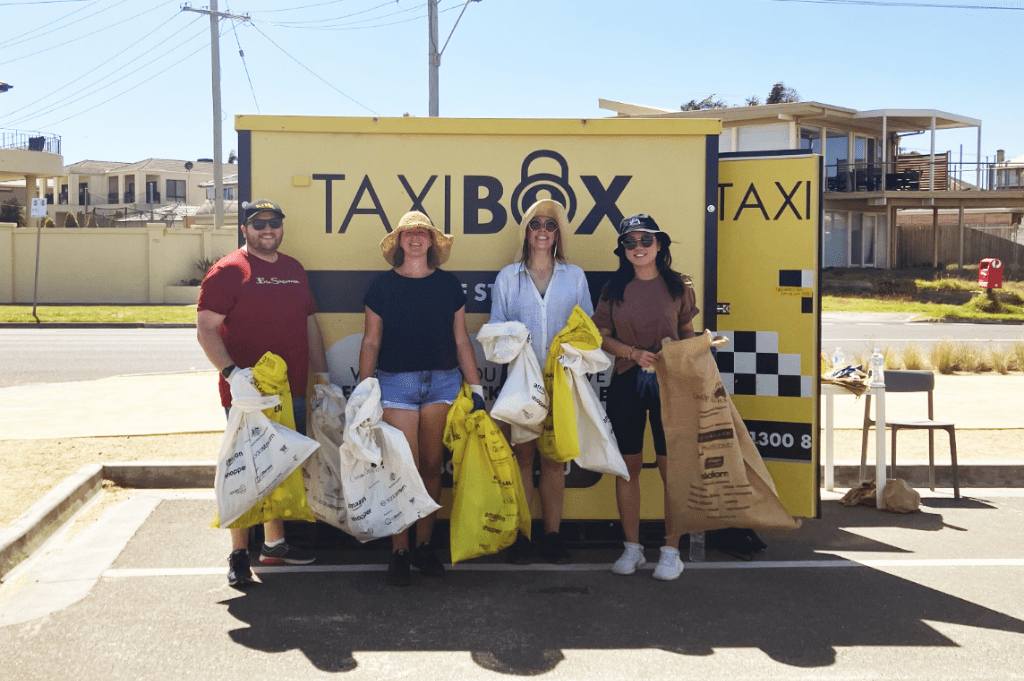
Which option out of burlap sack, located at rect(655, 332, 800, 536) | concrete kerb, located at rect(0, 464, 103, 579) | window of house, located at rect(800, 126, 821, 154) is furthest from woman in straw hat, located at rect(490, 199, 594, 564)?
window of house, located at rect(800, 126, 821, 154)

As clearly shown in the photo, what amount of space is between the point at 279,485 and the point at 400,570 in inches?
29.4

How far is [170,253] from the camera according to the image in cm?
3002

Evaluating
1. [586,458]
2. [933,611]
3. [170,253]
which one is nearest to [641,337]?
[586,458]

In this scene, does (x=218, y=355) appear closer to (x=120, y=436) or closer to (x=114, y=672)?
(x=114, y=672)

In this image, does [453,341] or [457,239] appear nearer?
[453,341]

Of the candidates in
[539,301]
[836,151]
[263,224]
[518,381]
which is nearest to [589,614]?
[518,381]

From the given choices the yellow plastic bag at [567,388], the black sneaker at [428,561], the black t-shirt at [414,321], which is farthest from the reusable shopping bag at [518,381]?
the black sneaker at [428,561]

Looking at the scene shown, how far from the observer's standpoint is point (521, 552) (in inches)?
201

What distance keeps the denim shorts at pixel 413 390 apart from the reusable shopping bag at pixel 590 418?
2.10ft

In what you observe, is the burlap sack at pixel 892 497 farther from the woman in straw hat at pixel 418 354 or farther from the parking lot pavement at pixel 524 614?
the woman in straw hat at pixel 418 354

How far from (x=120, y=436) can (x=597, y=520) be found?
440cm

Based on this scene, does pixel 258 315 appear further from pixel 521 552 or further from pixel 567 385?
pixel 521 552

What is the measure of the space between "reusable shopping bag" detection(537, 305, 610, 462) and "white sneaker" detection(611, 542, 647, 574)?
0.60 metres

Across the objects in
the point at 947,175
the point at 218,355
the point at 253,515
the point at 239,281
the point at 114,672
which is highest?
the point at 947,175
